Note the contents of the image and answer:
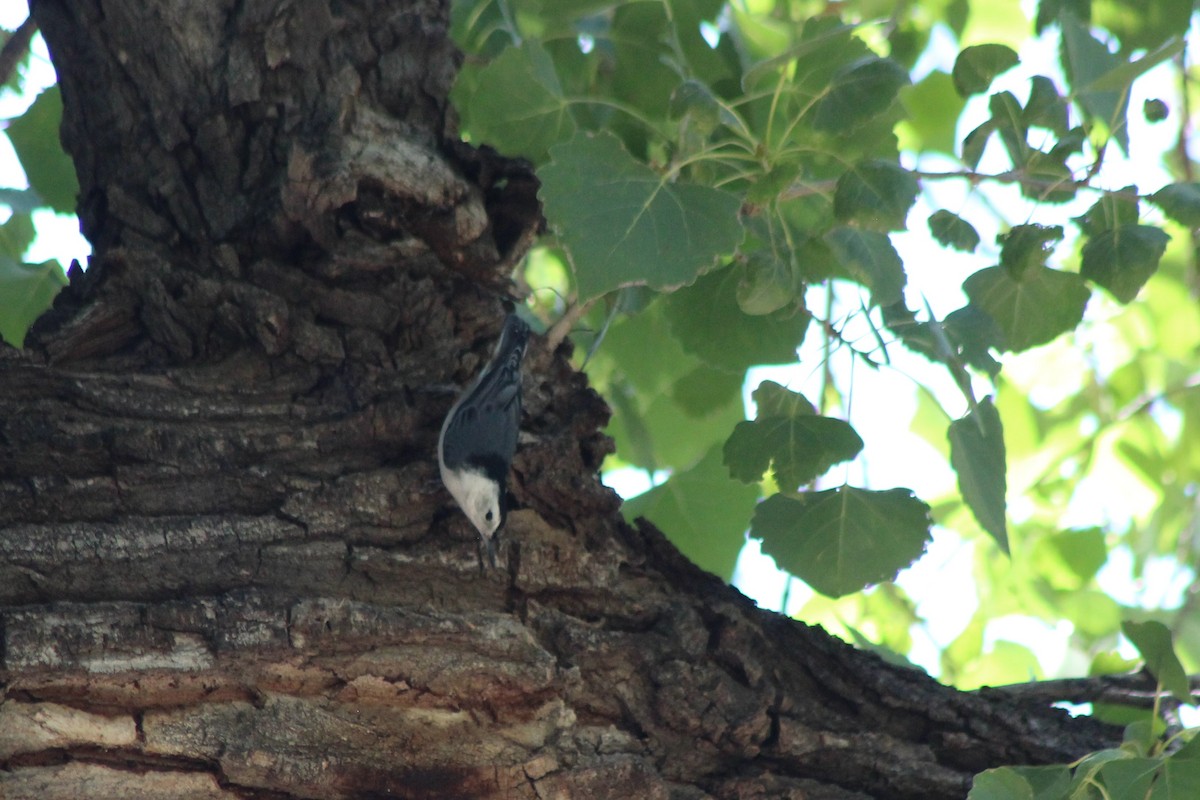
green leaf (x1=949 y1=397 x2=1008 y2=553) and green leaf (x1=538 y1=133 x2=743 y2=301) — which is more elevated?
green leaf (x1=538 y1=133 x2=743 y2=301)

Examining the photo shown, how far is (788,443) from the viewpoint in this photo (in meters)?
1.83

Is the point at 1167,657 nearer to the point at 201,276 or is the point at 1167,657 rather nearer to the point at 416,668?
the point at 416,668

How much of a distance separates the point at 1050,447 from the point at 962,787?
1.99 meters

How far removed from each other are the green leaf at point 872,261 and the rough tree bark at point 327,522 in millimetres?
502

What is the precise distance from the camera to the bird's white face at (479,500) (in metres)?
1.72

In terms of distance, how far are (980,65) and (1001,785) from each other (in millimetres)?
1093

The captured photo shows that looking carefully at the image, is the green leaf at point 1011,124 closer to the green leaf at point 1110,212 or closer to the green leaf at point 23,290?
the green leaf at point 1110,212

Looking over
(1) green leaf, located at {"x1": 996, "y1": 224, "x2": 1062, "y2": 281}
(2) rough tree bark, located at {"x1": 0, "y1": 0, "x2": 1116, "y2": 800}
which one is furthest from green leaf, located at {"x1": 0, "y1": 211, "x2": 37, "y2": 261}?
(1) green leaf, located at {"x1": 996, "y1": 224, "x2": 1062, "y2": 281}

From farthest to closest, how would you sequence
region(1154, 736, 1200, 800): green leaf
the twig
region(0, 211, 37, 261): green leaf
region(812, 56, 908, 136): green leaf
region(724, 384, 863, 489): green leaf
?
region(0, 211, 37, 261): green leaf < the twig < region(724, 384, 863, 489): green leaf < region(812, 56, 908, 136): green leaf < region(1154, 736, 1200, 800): green leaf

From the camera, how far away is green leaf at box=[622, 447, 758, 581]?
2330 mm

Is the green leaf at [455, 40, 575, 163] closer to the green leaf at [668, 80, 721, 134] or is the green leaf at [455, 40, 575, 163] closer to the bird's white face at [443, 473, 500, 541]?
the green leaf at [668, 80, 721, 134]

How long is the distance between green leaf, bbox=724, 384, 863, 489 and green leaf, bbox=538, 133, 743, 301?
36 cm

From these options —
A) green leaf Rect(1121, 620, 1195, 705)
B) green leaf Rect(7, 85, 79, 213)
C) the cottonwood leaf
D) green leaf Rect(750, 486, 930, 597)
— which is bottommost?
green leaf Rect(1121, 620, 1195, 705)

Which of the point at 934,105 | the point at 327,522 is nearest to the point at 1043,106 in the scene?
the point at 934,105
